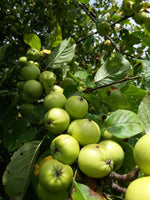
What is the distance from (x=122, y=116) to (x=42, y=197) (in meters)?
0.64

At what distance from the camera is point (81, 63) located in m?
3.56

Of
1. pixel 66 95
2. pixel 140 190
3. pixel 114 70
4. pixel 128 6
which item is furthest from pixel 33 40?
pixel 140 190

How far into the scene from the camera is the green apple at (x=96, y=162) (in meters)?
0.84

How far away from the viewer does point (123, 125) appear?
113 cm

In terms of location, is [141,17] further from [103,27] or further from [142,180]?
[142,180]

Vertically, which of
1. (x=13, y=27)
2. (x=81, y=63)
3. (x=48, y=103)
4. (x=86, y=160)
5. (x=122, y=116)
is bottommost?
(x=81, y=63)

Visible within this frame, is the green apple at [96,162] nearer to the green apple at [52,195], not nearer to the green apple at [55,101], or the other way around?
the green apple at [52,195]

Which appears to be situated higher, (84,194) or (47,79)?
(47,79)

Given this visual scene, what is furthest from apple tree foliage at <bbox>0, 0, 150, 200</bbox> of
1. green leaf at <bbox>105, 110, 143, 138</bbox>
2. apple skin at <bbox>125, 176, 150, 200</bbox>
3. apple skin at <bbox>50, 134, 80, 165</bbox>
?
apple skin at <bbox>125, 176, 150, 200</bbox>

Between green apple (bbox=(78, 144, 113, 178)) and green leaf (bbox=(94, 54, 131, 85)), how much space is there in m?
0.80

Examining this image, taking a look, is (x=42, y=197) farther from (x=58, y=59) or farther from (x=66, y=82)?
(x=58, y=59)

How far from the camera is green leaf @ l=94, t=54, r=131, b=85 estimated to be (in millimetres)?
1482

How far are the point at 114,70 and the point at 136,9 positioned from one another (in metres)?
1.10

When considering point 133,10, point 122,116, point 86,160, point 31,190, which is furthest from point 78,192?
point 133,10
